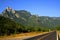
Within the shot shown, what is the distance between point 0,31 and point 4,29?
135 inches

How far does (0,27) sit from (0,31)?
3.36 metres

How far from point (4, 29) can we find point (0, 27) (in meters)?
1.27

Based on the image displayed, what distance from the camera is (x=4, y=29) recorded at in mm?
58531

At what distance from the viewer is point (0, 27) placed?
5838 cm

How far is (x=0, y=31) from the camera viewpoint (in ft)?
181
